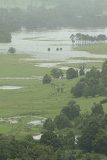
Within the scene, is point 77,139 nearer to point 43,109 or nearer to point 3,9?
point 43,109

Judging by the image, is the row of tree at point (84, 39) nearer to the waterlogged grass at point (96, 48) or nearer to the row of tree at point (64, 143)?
the waterlogged grass at point (96, 48)

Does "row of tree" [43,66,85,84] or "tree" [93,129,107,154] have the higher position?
"tree" [93,129,107,154]

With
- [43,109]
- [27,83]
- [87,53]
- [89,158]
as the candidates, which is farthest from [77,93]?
[87,53]

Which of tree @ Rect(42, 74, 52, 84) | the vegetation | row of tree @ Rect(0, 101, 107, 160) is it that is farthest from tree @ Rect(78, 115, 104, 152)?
the vegetation

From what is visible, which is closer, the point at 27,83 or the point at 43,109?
the point at 43,109

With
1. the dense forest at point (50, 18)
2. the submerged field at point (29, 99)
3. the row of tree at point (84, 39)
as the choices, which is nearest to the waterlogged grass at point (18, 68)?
the submerged field at point (29, 99)

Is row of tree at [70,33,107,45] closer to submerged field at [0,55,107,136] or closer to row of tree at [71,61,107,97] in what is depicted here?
submerged field at [0,55,107,136]
